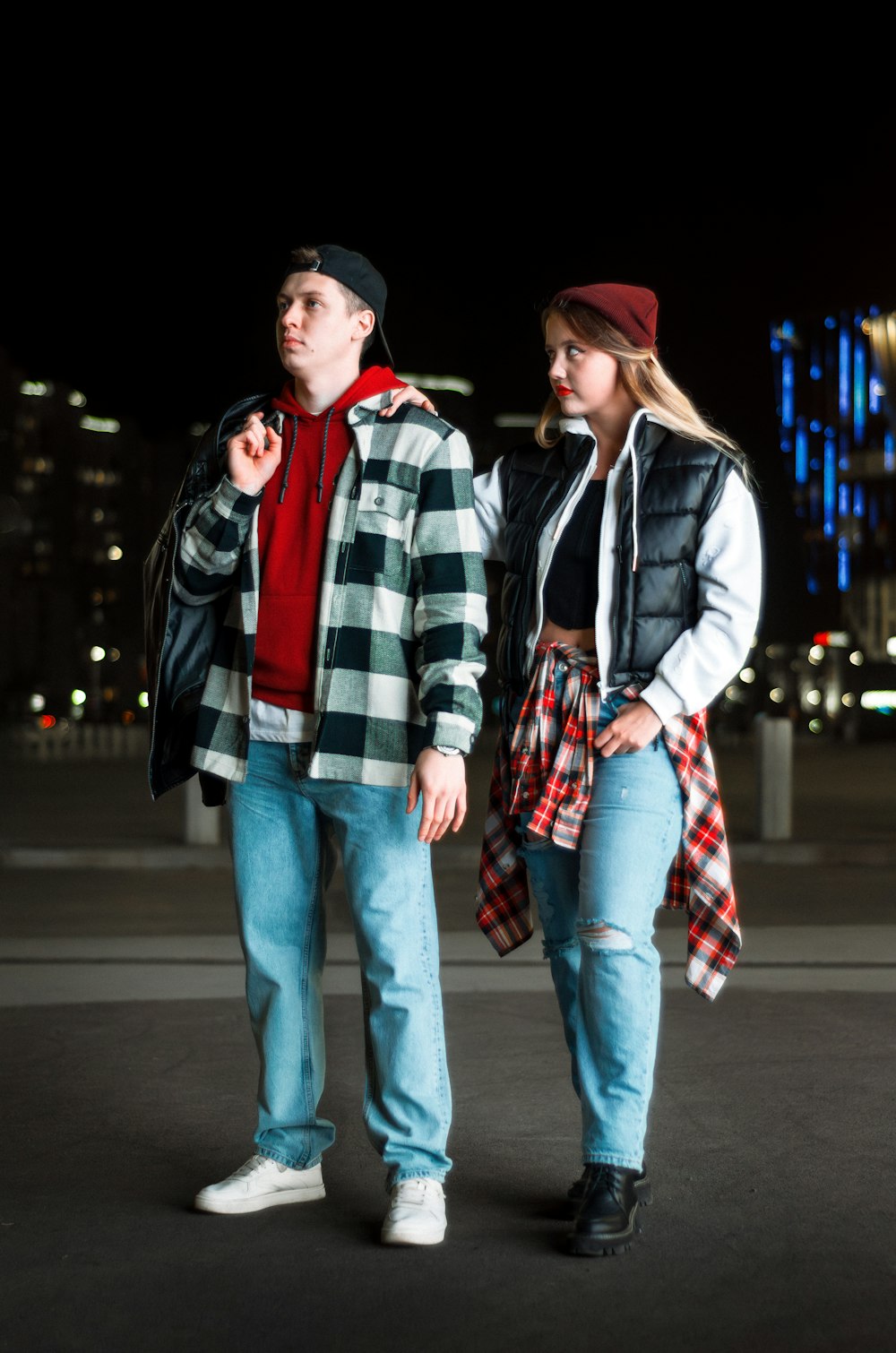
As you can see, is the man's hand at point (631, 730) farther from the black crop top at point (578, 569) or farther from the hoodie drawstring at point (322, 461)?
the hoodie drawstring at point (322, 461)

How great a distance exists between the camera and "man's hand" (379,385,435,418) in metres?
3.78

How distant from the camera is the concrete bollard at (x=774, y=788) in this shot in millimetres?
13555

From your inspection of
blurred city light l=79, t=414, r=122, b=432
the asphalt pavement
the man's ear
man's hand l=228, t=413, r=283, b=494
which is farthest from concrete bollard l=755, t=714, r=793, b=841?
blurred city light l=79, t=414, r=122, b=432

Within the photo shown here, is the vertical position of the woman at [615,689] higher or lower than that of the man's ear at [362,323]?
lower

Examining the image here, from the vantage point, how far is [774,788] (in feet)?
44.8

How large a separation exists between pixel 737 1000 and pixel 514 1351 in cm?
374

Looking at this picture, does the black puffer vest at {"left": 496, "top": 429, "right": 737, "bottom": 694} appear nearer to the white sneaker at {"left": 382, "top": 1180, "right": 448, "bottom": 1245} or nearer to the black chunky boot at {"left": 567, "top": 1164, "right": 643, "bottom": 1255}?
the black chunky boot at {"left": 567, "top": 1164, "right": 643, "bottom": 1255}

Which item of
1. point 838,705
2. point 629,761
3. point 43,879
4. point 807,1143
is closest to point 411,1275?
point 629,761

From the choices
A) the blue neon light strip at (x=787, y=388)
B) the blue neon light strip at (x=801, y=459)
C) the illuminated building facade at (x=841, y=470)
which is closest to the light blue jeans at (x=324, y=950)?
the illuminated building facade at (x=841, y=470)

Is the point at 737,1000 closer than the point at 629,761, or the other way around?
the point at 629,761

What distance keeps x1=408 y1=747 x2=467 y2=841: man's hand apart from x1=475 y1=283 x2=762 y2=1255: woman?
0.78ft

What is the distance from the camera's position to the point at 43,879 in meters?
11.6

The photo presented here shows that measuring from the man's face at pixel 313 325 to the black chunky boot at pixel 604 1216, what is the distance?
1855 millimetres

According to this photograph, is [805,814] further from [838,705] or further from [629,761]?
[838,705]
